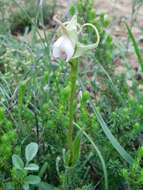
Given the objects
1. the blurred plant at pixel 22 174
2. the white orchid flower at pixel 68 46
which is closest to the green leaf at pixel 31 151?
the blurred plant at pixel 22 174

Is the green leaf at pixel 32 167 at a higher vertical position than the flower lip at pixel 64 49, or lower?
lower

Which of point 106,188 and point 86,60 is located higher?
point 86,60

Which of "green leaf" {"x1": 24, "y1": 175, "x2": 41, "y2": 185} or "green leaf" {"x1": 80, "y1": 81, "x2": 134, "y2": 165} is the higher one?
"green leaf" {"x1": 80, "y1": 81, "x2": 134, "y2": 165}

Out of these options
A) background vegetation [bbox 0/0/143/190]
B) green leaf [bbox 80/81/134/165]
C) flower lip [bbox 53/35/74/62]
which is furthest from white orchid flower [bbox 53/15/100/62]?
green leaf [bbox 80/81/134/165]

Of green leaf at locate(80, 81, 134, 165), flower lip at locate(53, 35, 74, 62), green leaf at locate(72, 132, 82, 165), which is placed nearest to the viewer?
flower lip at locate(53, 35, 74, 62)

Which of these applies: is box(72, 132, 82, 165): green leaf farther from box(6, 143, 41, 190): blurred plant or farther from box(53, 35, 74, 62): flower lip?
box(53, 35, 74, 62): flower lip

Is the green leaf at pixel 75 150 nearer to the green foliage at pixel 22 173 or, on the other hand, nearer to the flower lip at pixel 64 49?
the green foliage at pixel 22 173

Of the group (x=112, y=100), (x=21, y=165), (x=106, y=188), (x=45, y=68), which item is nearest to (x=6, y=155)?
(x=21, y=165)

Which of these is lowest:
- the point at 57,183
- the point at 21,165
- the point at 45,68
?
the point at 57,183

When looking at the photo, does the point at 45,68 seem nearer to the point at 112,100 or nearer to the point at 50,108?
the point at 112,100

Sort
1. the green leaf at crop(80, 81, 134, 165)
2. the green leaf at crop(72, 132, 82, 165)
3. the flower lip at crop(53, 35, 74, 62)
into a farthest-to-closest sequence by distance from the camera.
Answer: the green leaf at crop(80, 81, 134, 165), the green leaf at crop(72, 132, 82, 165), the flower lip at crop(53, 35, 74, 62)

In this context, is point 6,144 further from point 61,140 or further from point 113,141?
point 113,141
